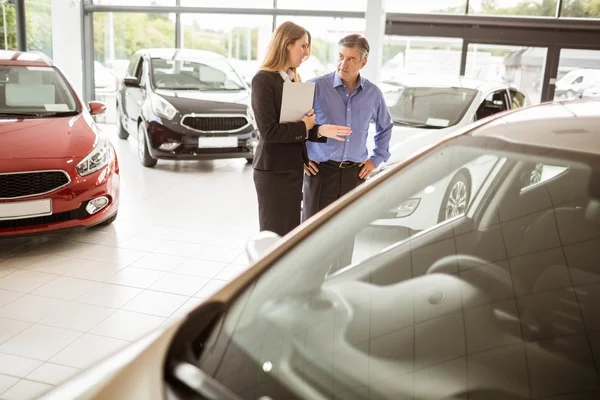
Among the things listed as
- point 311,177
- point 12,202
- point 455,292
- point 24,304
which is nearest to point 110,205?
point 12,202

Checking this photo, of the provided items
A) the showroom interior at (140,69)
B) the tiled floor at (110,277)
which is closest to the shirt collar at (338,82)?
the tiled floor at (110,277)

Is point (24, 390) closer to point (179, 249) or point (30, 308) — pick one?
point (30, 308)

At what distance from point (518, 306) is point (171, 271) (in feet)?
10.9

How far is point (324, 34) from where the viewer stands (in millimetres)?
11633

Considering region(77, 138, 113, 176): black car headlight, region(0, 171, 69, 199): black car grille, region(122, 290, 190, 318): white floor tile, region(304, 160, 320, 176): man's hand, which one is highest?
region(304, 160, 320, 176): man's hand

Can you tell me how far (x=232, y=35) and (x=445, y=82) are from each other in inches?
273

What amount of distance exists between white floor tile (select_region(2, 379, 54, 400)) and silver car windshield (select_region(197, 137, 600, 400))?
69.2 inches

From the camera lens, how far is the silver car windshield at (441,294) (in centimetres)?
124

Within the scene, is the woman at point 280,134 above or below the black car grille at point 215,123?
above

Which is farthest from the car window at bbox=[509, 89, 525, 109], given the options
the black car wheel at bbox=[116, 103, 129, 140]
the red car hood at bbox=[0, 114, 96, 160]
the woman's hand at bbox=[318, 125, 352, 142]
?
the black car wheel at bbox=[116, 103, 129, 140]

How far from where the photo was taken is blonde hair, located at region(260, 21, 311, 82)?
10.3 feet

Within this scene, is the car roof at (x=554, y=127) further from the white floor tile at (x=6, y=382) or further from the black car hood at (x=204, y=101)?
the black car hood at (x=204, y=101)

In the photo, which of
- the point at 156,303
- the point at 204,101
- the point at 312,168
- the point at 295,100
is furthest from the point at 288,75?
the point at 204,101

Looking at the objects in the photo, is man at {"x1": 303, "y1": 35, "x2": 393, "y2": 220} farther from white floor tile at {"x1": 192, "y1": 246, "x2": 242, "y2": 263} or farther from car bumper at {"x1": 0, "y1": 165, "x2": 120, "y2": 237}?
car bumper at {"x1": 0, "y1": 165, "x2": 120, "y2": 237}
